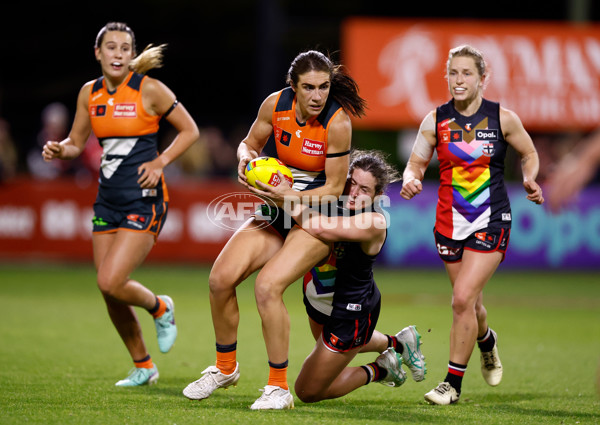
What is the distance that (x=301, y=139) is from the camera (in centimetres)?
559

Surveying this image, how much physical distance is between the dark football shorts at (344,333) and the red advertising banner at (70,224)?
9133 mm

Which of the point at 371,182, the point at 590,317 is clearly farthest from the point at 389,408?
the point at 590,317

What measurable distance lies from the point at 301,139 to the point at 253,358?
9.19 ft

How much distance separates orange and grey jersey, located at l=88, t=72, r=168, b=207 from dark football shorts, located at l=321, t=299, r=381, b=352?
1.85 metres

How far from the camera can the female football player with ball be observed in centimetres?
538

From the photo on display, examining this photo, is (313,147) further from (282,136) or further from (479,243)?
(479,243)

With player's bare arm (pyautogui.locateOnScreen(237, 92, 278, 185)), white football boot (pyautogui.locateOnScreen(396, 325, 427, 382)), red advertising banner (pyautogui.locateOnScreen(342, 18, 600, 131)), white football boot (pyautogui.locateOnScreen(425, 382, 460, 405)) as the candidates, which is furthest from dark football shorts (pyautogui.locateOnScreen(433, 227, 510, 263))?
red advertising banner (pyautogui.locateOnScreen(342, 18, 600, 131))

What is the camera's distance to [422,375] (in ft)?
20.5

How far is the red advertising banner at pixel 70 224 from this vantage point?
1467 centimetres

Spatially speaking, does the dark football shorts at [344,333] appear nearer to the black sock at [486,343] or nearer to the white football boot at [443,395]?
the white football boot at [443,395]

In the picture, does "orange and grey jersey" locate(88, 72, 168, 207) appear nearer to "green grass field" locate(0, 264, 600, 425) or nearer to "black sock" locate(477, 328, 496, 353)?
"green grass field" locate(0, 264, 600, 425)

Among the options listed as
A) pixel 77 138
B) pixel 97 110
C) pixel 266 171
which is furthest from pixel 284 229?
pixel 77 138

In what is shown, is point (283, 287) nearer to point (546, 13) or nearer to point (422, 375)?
point (422, 375)

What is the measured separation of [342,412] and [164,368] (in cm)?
223
